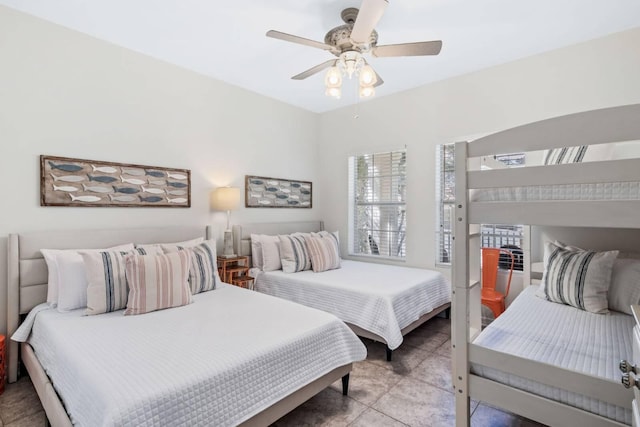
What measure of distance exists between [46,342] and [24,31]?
2.25 m

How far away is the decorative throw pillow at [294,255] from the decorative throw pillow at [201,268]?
0.89 metres

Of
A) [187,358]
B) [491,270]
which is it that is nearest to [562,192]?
[187,358]

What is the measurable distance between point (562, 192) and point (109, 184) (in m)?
3.17

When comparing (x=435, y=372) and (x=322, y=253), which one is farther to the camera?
(x=322, y=253)

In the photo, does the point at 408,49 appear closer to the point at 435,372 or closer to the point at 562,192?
the point at 562,192

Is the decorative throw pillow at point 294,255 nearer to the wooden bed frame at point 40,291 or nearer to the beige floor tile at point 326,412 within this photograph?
the wooden bed frame at point 40,291

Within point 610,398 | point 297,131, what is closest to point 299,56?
point 297,131

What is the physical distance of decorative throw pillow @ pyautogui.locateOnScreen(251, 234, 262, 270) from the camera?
11.7 feet

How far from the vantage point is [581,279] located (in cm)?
218

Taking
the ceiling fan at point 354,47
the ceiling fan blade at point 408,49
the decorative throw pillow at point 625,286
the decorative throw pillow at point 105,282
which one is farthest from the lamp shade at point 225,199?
the decorative throw pillow at point 625,286

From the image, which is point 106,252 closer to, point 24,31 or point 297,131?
point 24,31

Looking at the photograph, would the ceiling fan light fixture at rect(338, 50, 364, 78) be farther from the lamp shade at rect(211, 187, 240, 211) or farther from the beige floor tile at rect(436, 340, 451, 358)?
the beige floor tile at rect(436, 340, 451, 358)

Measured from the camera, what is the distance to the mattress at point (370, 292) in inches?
101

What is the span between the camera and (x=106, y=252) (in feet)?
7.32
